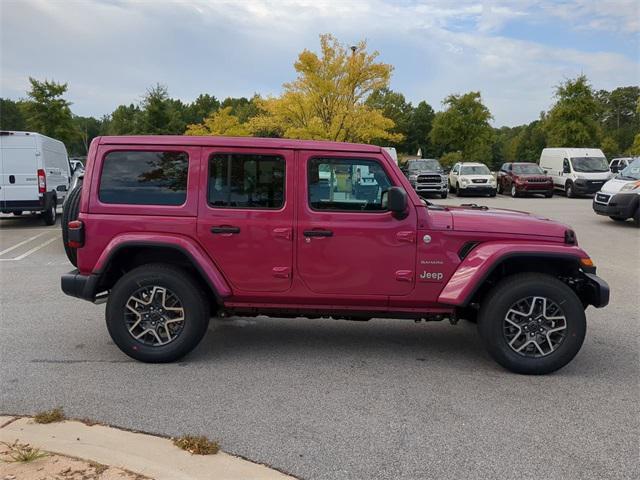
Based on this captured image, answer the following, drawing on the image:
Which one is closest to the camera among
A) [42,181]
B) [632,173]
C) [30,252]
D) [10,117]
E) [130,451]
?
[130,451]

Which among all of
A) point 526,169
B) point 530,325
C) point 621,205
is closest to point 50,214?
point 530,325

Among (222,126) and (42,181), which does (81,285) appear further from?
(222,126)

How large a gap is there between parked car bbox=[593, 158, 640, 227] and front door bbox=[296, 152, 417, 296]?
11.5 meters

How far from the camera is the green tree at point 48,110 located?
3716 centimetres

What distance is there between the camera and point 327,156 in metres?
4.52

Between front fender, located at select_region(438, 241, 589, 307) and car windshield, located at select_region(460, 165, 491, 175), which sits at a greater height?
car windshield, located at select_region(460, 165, 491, 175)

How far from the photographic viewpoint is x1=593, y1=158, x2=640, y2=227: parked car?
1343cm

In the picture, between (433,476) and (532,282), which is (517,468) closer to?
(433,476)

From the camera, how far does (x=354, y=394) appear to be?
396cm

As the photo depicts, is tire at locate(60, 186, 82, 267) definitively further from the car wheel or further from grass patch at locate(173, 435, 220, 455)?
the car wheel

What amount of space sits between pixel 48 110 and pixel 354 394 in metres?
40.0

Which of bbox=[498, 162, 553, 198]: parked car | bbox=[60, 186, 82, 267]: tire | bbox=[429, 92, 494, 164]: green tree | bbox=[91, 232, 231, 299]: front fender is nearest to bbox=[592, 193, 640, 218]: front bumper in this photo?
bbox=[498, 162, 553, 198]: parked car

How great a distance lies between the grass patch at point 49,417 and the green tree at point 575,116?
126 ft

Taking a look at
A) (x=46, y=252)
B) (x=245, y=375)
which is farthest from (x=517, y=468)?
(x=46, y=252)
